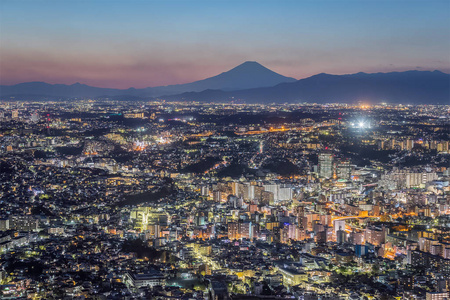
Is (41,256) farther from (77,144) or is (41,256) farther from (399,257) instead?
(77,144)

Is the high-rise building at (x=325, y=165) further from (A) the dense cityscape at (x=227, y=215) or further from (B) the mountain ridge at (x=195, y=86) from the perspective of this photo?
(B) the mountain ridge at (x=195, y=86)

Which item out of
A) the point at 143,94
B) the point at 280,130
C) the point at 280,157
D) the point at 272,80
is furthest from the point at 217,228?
the point at 272,80

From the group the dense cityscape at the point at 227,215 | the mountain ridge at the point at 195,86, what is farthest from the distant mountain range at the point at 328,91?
the dense cityscape at the point at 227,215

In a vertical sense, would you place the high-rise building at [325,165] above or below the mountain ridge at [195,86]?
below

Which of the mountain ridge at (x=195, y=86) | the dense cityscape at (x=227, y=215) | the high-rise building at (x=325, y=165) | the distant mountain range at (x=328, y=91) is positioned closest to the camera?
the dense cityscape at (x=227, y=215)

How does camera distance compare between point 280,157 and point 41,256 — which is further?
point 280,157

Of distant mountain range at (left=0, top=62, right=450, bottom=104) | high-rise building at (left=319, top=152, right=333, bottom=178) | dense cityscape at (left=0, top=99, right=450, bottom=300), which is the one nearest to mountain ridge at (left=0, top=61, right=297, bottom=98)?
distant mountain range at (left=0, top=62, right=450, bottom=104)

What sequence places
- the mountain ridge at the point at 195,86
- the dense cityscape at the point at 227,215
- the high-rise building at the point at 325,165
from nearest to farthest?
A: the dense cityscape at the point at 227,215 → the high-rise building at the point at 325,165 → the mountain ridge at the point at 195,86

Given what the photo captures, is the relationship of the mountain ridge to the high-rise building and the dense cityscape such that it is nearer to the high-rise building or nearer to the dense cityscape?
the dense cityscape
